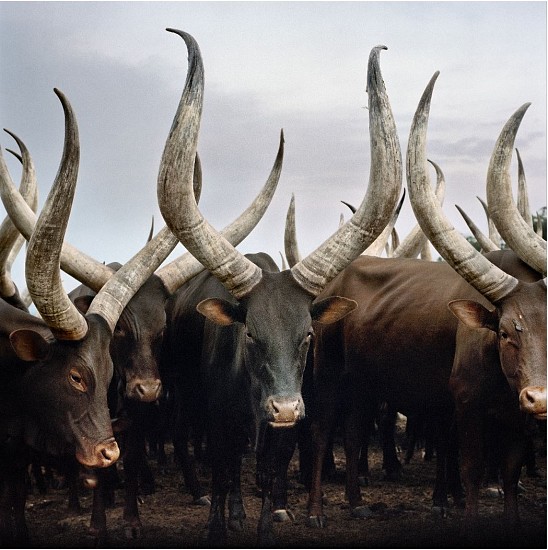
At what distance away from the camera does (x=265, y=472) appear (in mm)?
6418

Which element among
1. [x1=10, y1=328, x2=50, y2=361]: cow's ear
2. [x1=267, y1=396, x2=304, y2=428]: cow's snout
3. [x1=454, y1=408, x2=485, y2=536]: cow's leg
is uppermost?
[x1=10, y1=328, x2=50, y2=361]: cow's ear

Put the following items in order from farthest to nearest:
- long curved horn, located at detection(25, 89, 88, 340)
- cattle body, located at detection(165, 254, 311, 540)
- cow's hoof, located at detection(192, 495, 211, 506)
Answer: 1. cow's hoof, located at detection(192, 495, 211, 506)
2. cattle body, located at detection(165, 254, 311, 540)
3. long curved horn, located at detection(25, 89, 88, 340)

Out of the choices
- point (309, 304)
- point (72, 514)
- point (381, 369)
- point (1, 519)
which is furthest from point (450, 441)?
point (1, 519)

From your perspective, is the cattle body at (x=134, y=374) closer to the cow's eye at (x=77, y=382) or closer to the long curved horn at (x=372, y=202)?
the cow's eye at (x=77, y=382)

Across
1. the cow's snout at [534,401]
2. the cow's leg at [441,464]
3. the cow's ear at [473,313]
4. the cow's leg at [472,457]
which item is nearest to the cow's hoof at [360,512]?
the cow's leg at [441,464]

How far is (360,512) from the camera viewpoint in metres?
7.55

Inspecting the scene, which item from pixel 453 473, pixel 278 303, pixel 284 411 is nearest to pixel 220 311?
pixel 278 303

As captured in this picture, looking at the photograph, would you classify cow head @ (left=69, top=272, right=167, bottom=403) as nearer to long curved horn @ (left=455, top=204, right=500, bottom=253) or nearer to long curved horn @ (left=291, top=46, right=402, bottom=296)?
long curved horn @ (left=291, top=46, right=402, bottom=296)

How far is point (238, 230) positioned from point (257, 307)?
125 centimetres

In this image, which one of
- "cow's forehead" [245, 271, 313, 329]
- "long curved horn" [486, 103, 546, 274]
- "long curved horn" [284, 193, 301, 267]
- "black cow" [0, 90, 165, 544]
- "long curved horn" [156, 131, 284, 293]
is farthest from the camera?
"long curved horn" [284, 193, 301, 267]

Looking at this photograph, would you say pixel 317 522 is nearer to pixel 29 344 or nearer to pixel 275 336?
pixel 275 336

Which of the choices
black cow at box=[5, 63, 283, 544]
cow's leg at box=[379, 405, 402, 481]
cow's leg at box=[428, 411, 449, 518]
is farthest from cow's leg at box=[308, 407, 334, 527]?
cow's leg at box=[379, 405, 402, 481]

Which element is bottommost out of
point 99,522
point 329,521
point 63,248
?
point 329,521

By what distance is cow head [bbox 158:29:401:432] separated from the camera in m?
5.64
